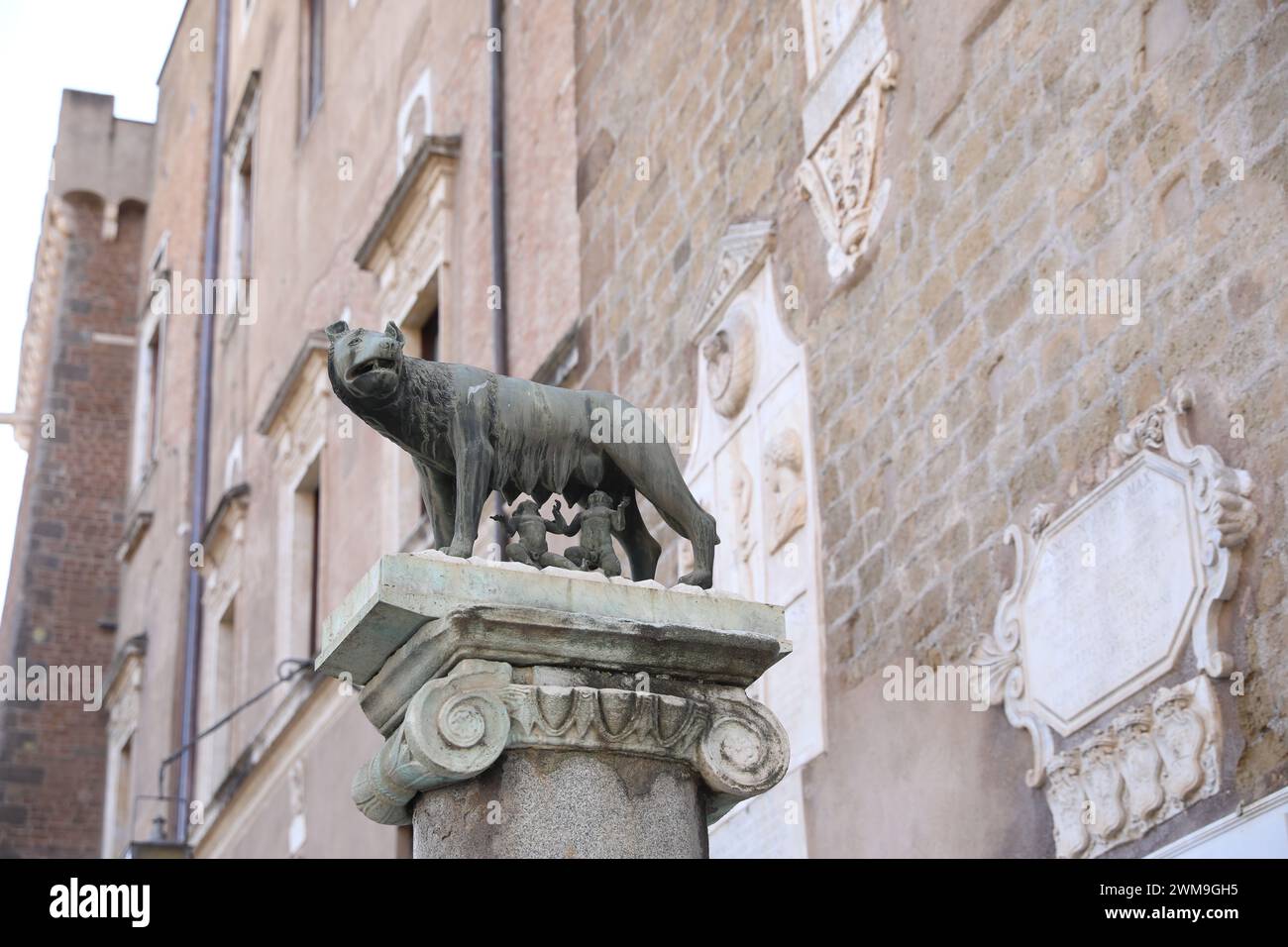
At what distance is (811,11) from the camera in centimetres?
995

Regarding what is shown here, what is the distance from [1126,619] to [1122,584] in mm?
119

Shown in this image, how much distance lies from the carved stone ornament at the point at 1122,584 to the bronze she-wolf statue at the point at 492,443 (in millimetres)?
1731

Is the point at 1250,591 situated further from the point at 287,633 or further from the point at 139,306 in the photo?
the point at 139,306

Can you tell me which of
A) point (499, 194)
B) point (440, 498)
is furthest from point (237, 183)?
point (440, 498)

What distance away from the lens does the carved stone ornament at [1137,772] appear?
6.47 meters

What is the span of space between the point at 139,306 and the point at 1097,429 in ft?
69.8

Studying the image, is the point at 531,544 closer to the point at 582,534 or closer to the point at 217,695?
the point at 582,534

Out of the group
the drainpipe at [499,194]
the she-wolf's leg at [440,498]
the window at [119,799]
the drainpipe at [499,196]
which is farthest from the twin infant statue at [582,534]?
the window at [119,799]

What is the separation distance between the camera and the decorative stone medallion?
21.4 feet

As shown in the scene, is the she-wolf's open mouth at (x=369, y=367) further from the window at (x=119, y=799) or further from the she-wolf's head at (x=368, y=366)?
the window at (x=119, y=799)

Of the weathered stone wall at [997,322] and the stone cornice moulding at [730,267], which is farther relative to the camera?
the stone cornice moulding at [730,267]

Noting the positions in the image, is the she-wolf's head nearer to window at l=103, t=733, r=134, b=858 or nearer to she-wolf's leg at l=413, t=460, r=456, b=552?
she-wolf's leg at l=413, t=460, r=456, b=552
